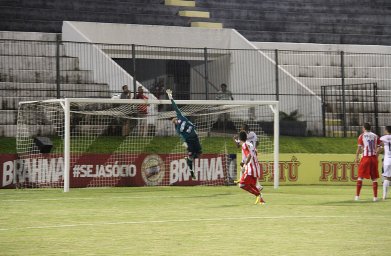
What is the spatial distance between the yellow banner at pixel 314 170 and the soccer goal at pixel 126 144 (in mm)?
545

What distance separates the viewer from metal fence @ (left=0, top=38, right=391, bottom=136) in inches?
1292

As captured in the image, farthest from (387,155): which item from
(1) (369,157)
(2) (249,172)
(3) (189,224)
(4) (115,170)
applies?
(3) (189,224)

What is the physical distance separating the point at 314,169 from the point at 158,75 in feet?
29.3

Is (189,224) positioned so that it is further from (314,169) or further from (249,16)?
(249,16)

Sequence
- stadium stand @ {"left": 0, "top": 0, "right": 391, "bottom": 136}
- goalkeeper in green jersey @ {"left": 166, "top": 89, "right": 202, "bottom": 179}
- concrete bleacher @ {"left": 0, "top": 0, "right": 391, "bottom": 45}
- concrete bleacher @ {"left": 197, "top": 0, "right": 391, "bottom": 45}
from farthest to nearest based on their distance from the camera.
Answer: concrete bleacher @ {"left": 197, "top": 0, "right": 391, "bottom": 45} < concrete bleacher @ {"left": 0, "top": 0, "right": 391, "bottom": 45} < stadium stand @ {"left": 0, "top": 0, "right": 391, "bottom": 136} < goalkeeper in green jersey @ {"left": 166, "top": 89, "right": 202, "bottom": 179}

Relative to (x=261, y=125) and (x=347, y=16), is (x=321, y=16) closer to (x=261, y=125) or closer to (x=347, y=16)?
(x=347, y=16)

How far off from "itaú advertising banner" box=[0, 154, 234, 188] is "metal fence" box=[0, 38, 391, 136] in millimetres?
3734

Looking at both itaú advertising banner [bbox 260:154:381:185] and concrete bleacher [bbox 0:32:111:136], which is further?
concrete bleacher [bbox 0:32:111:136]

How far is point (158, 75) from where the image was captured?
36406 millimetres

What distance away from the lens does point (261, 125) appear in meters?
33.4

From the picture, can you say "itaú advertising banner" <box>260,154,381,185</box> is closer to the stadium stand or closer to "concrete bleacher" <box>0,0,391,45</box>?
the stadium stand

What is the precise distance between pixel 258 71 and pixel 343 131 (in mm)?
4330

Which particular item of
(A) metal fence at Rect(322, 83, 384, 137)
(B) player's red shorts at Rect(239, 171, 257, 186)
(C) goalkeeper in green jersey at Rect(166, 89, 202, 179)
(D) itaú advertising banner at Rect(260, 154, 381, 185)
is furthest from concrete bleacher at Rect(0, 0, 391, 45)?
(B) player's red shorts at Rect(239, 171, 257, 186)

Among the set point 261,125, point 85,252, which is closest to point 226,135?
point 261,125
